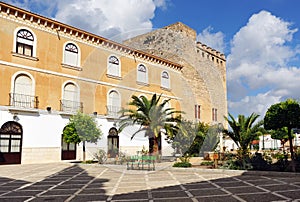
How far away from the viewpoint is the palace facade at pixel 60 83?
1786cm

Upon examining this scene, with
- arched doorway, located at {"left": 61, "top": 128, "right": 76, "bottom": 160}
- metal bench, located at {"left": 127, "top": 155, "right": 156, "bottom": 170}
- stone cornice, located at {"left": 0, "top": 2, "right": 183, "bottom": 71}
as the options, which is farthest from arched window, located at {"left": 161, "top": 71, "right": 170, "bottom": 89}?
metal bench, located at {"left": 127, "top": 155, "right": 156, "bottom": 170}

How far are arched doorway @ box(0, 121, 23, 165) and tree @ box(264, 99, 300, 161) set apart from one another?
15.2 meters

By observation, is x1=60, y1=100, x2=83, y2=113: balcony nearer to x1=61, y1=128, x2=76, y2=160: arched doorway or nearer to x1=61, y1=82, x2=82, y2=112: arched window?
x1=61, y1=82, x2=82, y2=112: arched window

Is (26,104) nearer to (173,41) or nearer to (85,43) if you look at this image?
(85,43)

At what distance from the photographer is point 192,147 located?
21141 millimetres

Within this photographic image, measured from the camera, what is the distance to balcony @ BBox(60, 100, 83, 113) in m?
20.2

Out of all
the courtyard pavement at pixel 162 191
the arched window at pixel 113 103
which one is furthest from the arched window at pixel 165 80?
the courtyard pavement at pixel 162 191

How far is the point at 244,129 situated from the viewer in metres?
14.4

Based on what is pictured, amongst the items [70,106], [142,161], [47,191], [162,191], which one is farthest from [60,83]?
[162,191]

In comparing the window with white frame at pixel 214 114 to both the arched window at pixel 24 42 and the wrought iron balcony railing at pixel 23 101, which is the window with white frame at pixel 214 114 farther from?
the arched window at pixel 24 42

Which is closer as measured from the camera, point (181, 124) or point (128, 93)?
point (181, 124)

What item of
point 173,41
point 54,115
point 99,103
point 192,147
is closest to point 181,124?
point 192,147

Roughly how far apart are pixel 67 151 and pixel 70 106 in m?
3.39

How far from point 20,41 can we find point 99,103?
7592 mm
